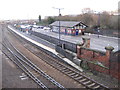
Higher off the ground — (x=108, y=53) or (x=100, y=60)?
(x=108, y=53)

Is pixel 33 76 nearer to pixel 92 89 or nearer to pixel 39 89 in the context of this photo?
pixel 39 89

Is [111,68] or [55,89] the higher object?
[111,68]

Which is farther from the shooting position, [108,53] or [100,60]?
[100,60]

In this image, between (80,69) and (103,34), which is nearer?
(80,69)

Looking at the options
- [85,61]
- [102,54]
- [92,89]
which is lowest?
[92,89]

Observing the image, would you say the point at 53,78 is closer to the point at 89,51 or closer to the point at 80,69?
the point at 80,69

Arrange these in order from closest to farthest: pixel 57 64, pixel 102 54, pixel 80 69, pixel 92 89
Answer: pixel 92 89, pixel 102 54, pixel 80 69, pixel 57 64

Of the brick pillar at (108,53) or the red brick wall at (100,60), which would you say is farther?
the brick pillar at (108,53)

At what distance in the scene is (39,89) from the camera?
9547mm

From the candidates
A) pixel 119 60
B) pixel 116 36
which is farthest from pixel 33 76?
pixel 116 36

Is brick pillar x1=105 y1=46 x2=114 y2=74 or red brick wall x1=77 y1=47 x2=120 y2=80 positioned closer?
red brick wall x1=77 y1=47 x2=120 y2=80

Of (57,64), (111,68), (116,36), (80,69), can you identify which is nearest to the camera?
(111,68)

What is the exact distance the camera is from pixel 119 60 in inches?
401

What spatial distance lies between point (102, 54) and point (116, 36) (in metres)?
19.9
